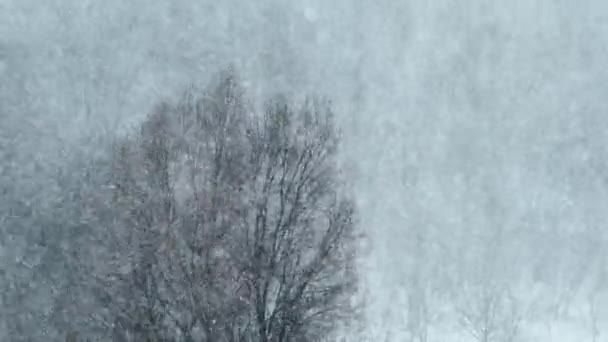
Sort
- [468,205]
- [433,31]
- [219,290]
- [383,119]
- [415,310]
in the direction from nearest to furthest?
[219,290]
[415,310]
[468,205]
[383,119]
[433,31]

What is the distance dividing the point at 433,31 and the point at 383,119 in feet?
54.1

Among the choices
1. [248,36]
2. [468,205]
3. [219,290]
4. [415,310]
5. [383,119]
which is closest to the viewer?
[219,290]

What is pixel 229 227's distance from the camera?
39.1 feet

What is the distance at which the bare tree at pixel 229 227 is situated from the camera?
11719 millimetres

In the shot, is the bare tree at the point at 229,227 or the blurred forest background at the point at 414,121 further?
the blurred forest background at the point at 414,121

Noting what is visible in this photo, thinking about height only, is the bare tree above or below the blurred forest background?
below

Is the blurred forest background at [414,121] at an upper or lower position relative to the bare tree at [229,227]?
upper

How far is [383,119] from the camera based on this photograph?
70875 millimetres

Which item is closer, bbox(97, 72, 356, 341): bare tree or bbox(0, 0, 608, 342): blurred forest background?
bbox(97, 72, 356, 341): bare tree

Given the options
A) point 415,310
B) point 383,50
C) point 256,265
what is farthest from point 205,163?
point 383,50

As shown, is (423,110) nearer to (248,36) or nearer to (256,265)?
(248,36)

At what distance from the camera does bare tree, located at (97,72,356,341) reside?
11.7 meters

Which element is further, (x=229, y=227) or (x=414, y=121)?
(x=414, y=121)

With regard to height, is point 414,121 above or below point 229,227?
above
